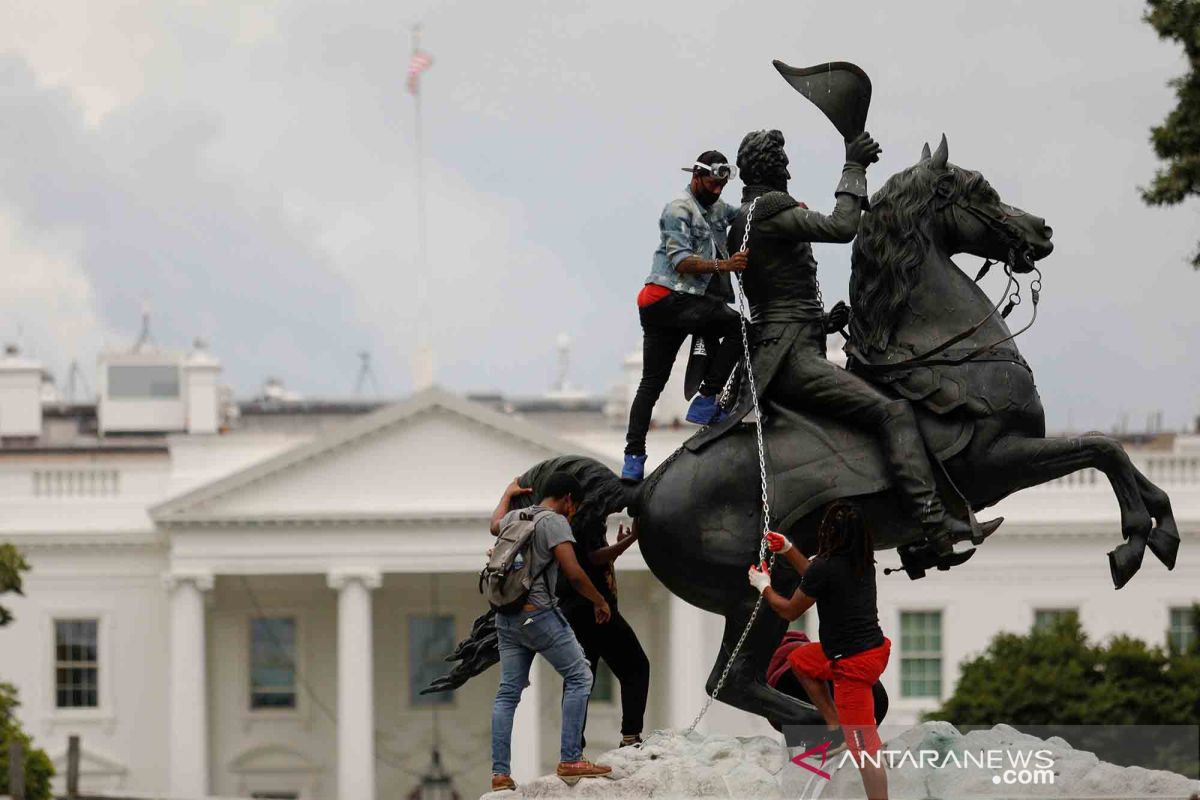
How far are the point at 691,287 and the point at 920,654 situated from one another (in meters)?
47.1

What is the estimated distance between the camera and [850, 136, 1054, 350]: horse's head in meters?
11.6

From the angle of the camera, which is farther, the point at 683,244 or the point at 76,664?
the point at 76,664

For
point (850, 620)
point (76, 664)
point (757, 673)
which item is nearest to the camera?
point (850, 620)

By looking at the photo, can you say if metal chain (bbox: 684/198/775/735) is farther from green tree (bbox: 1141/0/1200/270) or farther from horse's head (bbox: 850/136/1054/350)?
green tree (bbox: 1141/0/1200/270)

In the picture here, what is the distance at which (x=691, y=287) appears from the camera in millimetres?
11797

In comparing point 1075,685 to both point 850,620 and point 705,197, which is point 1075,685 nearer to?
point 705,197

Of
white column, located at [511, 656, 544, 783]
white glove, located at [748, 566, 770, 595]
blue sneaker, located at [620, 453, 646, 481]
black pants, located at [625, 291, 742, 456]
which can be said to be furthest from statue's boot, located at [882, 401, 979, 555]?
white column, located at [511, 656, 544, 783]

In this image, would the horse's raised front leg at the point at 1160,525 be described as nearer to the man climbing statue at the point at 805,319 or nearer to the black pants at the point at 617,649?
the man climbing statue at the point at 805,319

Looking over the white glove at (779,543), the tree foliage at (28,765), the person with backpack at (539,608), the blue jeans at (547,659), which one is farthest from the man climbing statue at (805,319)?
the tree foliage at (28,765)

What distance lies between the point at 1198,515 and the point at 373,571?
17.5 m

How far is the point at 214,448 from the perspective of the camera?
5972 centimetres

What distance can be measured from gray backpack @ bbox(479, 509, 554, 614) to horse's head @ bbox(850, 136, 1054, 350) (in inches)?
64.8

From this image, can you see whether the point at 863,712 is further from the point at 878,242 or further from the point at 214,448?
the point at 214,448

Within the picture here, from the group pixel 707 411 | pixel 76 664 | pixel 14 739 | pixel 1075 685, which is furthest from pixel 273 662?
pixel 707 411
